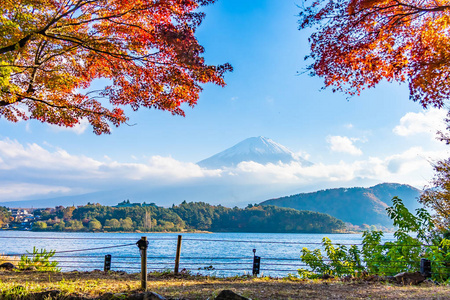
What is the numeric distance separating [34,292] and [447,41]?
883 cm

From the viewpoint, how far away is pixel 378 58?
7082 millimetres

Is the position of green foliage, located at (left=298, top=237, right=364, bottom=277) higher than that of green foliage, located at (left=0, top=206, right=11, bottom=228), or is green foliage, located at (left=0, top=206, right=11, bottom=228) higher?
green foliage, located at (left=298, top=237, right=364, bottom=277)

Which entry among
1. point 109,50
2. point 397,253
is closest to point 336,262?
point 397,253

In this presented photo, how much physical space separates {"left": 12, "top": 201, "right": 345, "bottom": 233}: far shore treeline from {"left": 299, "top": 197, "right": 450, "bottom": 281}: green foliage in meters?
76.6

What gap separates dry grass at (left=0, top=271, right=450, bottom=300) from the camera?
5242 mm

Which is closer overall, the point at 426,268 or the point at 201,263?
the point at 426,268

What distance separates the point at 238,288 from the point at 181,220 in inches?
3399

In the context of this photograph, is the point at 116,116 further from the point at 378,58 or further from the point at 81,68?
the point at 378,58

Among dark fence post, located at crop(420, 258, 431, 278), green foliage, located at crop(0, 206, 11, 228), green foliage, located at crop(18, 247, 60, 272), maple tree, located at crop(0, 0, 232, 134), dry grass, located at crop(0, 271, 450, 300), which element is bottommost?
green foliage, located at crop(0, 206, 11, 228)

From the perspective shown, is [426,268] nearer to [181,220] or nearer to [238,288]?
[238,288]

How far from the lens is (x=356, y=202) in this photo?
397ft

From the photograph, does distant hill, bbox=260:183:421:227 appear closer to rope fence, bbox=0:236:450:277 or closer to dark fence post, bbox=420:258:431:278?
rope fence, bbox=0:236:450:277

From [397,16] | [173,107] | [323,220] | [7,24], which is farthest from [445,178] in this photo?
[323,220]

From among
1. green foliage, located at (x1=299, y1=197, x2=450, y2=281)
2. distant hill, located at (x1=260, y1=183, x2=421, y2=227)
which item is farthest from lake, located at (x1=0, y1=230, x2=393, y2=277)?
distant hill, located at (x1=260, y1=183, x2=421, y2=227)
